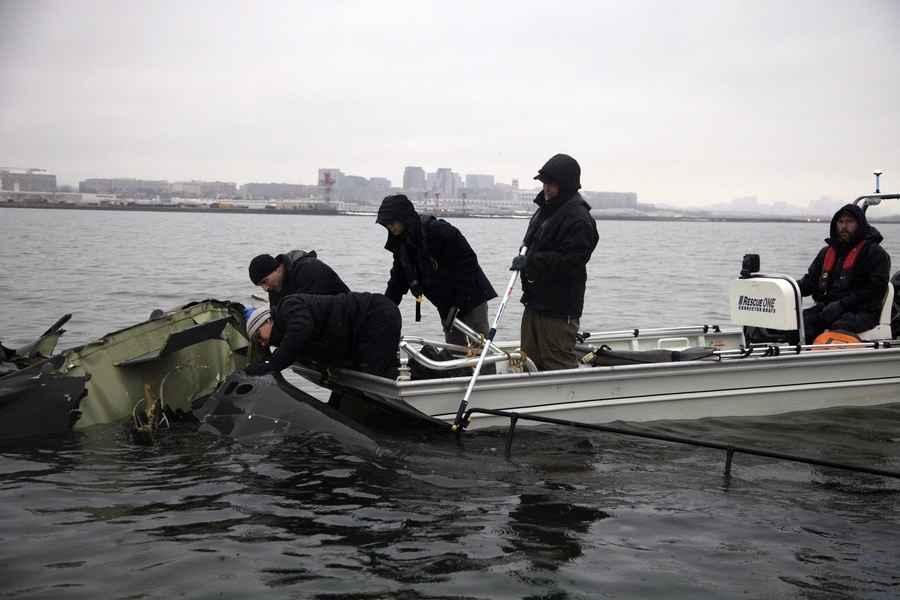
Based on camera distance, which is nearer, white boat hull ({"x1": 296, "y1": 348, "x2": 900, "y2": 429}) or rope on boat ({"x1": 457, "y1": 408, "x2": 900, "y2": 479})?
rope on boat ({"x1": 457, "y1": 408, "x2": 900, "y2": 479})

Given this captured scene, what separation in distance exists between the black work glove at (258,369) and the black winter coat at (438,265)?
5.25 feet

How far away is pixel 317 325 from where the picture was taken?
7570mm

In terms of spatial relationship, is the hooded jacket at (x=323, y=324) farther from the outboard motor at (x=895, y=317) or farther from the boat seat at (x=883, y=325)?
the outboard motor at (x=895, y=317)

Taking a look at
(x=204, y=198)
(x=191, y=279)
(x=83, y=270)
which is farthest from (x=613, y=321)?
(x=204, y=198)

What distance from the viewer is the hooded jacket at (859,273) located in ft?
31.1

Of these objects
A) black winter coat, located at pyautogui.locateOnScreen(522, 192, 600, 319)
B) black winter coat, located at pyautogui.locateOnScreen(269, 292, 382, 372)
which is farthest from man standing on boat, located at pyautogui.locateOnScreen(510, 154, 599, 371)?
black winter coat, located at pyautogui.locateOnScreen(269, 292, 382, 372)

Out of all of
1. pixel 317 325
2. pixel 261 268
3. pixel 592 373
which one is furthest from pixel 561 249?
pixel 261 268

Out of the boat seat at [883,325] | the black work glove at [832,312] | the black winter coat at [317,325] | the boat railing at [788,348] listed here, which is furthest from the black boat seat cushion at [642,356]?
the black winter coat at [317,325]

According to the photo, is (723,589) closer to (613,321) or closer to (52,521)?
(52,521)

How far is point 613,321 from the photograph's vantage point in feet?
65.5

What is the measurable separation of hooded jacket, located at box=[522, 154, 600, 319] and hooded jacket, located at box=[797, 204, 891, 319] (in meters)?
3.11

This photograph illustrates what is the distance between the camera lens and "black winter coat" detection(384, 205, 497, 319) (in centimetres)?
856

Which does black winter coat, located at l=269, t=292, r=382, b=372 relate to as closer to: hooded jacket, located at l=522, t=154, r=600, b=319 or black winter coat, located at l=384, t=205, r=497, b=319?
black winter coat, located at l=384, t=205, r=497, b=319

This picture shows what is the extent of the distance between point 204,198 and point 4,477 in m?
169
